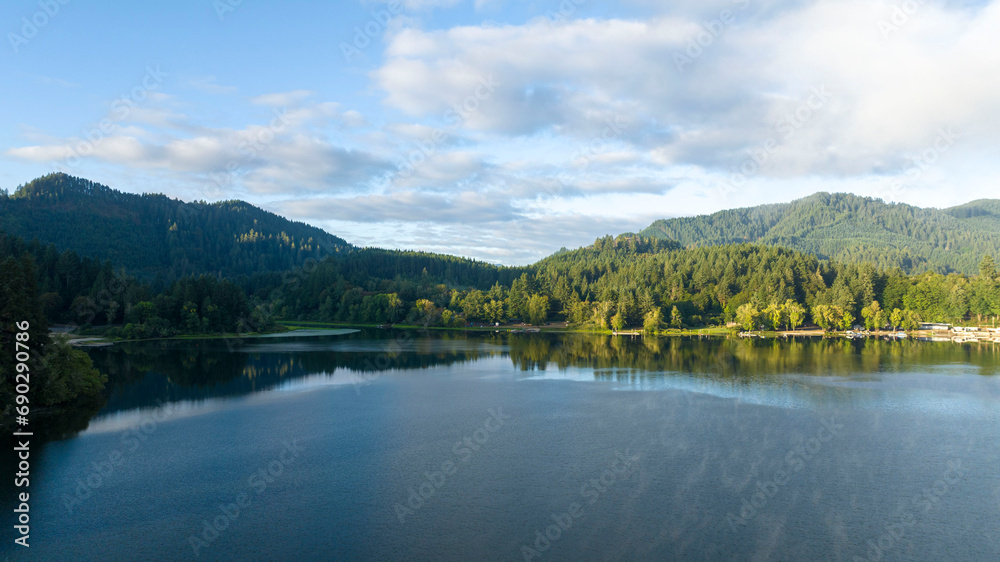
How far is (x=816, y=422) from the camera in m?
32.6

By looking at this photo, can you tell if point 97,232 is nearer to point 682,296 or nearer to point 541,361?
point 541,361

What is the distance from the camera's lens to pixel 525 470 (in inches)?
944

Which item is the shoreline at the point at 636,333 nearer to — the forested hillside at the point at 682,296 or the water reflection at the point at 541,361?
the forested hillside at the point at 682,296

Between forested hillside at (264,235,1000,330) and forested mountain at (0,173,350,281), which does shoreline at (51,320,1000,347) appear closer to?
forested hillside at (264,235,1000,330)

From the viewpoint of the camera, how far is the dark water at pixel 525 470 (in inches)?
695

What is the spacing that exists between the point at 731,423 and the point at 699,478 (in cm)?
1066

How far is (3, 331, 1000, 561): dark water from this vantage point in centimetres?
1764

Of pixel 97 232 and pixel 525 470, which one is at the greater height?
pixel 97 232

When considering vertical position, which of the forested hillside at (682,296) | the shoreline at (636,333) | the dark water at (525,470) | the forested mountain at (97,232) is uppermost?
the forested mountain at (97,232)

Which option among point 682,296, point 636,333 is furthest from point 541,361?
point 682,296

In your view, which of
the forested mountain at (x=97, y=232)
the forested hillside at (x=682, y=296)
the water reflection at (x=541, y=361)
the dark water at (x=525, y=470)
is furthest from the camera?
the forested mountain at (x=97, y=232)

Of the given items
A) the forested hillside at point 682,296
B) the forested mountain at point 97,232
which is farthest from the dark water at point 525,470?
the forested mountain at point 97,232

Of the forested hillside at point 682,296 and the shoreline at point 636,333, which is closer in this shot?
the shoreline at point 636,333

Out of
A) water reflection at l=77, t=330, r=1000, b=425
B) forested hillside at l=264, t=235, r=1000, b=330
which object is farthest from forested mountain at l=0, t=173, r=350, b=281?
water reflection at l=77, t=330, r=1000, b=425
